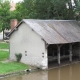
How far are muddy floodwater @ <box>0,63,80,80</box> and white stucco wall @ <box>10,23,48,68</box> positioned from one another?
168 centimetres

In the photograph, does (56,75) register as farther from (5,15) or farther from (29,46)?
(5,15)

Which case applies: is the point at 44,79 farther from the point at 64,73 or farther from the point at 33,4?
the point at 33,4

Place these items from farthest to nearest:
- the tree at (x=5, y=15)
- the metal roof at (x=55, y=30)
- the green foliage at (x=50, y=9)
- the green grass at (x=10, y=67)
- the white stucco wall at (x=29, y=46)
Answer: the tree at (x=5, y=15) → the green foliage at (x=50, y=9) → the metal roof at (x=55, y=30) → the white stucco wall at (x=29, y=46) → the green grass at (x=10, y=67)

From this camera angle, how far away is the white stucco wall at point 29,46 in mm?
27411

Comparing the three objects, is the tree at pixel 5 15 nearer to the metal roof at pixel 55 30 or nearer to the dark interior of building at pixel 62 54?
the metal roof at pixel 55 30

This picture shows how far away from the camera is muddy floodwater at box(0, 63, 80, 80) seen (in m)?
23.4

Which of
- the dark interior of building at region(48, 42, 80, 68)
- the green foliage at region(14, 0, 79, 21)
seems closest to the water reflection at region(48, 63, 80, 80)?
the dark interior of building at region(48, 42, 80, 68)

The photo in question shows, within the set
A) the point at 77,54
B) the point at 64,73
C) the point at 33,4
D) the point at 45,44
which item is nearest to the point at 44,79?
the point at 64,73

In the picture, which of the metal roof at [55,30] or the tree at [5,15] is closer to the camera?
the metal roof at [55,30]

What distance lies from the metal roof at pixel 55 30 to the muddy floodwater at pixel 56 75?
315cm

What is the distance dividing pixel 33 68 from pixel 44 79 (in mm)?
4037

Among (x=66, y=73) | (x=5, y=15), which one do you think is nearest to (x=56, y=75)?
(x=66, y=73)

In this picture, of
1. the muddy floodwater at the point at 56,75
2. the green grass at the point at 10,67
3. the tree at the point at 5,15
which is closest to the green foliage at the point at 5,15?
the tree at the point at 5,15

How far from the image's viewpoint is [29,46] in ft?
94.0
